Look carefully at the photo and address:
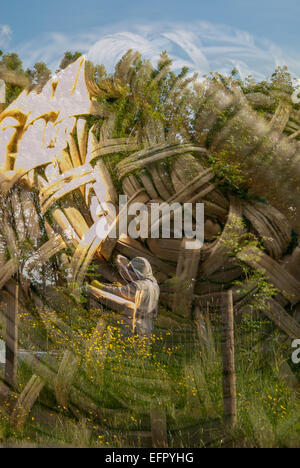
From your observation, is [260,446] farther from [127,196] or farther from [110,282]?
[127,196]

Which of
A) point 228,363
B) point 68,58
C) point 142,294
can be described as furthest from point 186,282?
point 68,58

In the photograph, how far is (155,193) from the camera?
4.00ft

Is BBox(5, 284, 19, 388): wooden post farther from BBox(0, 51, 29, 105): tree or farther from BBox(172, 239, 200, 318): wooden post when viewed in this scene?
BBox(0, 51, 29, 105): tree

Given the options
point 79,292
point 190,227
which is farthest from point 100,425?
point 190,227

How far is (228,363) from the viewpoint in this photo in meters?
1.03

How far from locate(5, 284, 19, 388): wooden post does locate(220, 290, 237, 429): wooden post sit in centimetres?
69

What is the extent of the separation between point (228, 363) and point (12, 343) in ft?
2.35

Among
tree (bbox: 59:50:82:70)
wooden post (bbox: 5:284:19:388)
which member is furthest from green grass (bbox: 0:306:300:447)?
tree (bbox: 59:50:82:70)

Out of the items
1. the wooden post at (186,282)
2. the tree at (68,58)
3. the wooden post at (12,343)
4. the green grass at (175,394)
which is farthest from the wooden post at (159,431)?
the tree at (68,58)

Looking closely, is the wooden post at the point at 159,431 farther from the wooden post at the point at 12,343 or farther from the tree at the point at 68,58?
the tree at the point at 68,58

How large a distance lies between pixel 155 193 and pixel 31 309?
0.58 metres

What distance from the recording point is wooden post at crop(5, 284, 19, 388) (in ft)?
4.31

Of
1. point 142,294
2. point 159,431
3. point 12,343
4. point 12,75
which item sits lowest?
point 159,431

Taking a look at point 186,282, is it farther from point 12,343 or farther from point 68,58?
point 68,58
